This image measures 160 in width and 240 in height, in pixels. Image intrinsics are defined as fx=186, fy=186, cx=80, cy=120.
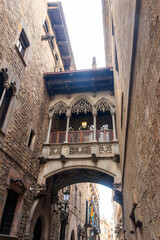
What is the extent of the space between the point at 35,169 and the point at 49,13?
32.0ft

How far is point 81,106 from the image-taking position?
10.1m

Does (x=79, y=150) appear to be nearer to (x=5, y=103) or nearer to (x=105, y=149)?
(x=105, y=149)

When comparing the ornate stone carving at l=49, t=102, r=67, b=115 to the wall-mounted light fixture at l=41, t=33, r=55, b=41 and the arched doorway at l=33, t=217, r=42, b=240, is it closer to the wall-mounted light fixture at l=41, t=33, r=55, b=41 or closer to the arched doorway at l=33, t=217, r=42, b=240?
the wall-mounted light fixture at l=41, t=33, r=55, b=41

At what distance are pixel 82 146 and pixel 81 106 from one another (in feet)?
7.96

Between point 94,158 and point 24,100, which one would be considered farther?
point 94,158

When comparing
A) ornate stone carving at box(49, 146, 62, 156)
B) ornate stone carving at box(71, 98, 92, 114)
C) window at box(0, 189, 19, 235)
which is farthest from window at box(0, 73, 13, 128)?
ornate stone carving at box(71, 98, 92, 114)

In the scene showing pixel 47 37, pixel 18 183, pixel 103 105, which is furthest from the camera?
pixel 103 105

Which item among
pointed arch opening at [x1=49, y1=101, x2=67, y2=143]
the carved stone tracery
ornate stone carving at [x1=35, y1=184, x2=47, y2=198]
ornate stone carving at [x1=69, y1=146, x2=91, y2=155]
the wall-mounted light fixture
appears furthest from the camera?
the wall-mounted light fixture

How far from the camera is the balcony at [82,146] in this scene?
8.26 metres

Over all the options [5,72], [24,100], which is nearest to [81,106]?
[24,100]

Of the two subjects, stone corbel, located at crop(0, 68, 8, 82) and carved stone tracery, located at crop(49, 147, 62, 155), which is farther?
carved stone tracery, located at crop(49, 147, 62, 155)

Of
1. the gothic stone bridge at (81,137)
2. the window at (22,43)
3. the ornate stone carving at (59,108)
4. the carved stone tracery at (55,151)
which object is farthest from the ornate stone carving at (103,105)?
the window at (22,43)

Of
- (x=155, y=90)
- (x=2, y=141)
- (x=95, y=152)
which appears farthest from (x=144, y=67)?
(x=95, y=152)

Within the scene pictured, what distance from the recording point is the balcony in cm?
826
